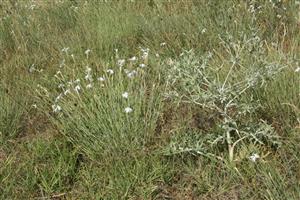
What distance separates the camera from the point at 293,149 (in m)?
2.75

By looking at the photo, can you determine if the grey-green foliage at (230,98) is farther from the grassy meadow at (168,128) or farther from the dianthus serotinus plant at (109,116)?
the dianthus serotinus plant at (109,116)

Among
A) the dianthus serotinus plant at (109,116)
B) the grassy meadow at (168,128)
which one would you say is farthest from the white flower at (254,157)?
the dianthus serotinus plant at (109,116)

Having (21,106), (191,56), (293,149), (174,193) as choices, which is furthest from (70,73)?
(293,149)

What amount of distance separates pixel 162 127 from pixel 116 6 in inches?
106

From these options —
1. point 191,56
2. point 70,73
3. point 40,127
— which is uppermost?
point 191,56

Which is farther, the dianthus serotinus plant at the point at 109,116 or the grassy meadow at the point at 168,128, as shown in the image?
the dianthus serotinus plant at the point at 109,116

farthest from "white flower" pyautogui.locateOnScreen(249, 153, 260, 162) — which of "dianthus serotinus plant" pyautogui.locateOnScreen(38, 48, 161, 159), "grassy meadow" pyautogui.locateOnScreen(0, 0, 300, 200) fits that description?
"dianthus serotinus plant" pyautogui.locateOnScreen(38, 48, 161, 159)

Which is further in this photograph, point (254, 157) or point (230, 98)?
point (230, 98)

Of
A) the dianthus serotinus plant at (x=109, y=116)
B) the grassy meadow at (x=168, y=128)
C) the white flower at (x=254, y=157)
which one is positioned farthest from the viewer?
the dianthus serotinus plant at (x=109, y=116)

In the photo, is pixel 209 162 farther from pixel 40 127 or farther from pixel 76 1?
pixel 76 1

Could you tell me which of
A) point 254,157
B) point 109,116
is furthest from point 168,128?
point 254,157

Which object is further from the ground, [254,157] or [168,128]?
[254,157]

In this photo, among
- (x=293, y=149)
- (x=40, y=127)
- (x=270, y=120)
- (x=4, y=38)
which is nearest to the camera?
(x=293, y=149)

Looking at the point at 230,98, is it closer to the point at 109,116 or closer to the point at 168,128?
the point at 168,128
